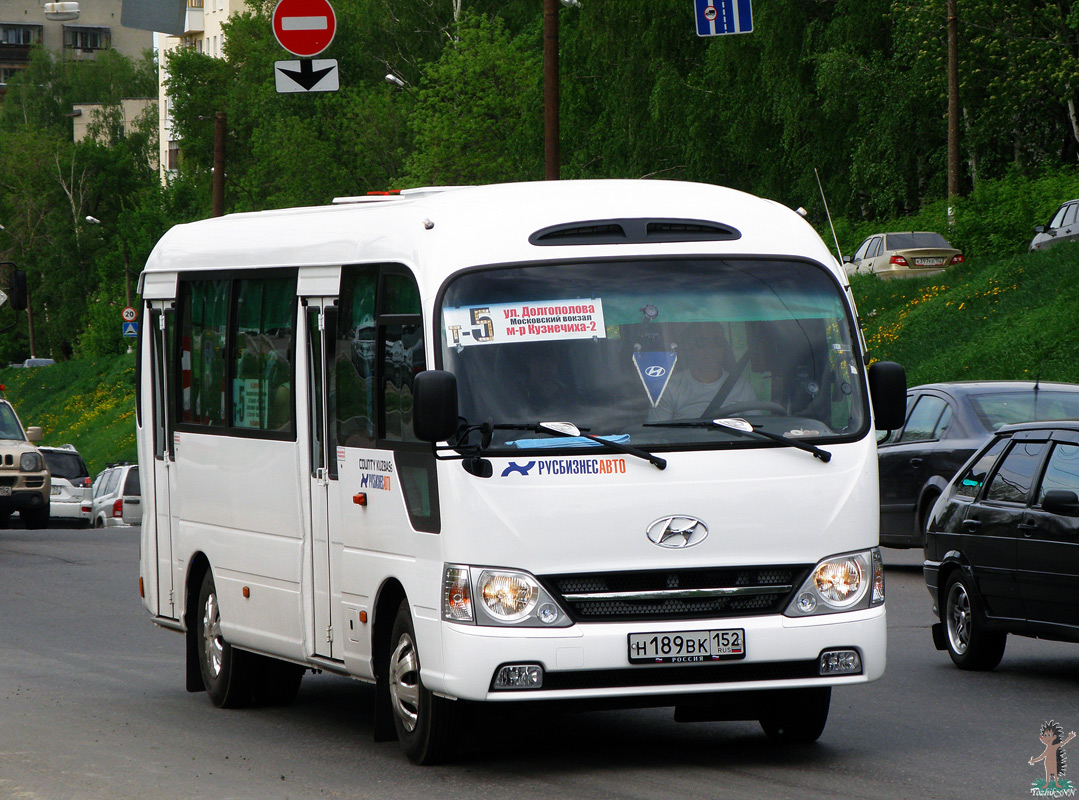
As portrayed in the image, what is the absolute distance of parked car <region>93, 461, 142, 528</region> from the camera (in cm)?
3741

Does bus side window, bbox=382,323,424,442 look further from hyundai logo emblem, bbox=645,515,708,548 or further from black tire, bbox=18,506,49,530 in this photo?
black tire, bbox=18,506,49,530

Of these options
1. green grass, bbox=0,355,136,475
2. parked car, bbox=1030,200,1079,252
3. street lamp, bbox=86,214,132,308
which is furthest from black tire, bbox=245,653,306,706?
street lamp, bbox=86,214,132,308

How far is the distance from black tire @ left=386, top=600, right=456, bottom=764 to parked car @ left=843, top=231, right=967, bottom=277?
35.0 m

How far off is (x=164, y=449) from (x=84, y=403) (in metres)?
70.7

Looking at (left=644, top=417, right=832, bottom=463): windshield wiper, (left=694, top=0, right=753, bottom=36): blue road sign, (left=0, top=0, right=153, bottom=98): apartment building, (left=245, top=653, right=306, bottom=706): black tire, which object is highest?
(left=0, top=0, right=153, bottom=98): apartment building

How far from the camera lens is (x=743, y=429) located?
8.94 metres

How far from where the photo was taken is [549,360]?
29.3 ft

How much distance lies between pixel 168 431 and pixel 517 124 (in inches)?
2176

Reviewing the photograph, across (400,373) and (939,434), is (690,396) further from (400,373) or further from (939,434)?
(939,434)

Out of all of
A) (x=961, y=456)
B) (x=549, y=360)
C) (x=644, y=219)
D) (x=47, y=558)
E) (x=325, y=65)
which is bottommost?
(x=47, y=558)

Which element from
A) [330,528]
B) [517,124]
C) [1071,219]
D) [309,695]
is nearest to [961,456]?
[309,695]

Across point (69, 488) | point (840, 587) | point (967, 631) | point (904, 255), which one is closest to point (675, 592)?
point (840, 587)

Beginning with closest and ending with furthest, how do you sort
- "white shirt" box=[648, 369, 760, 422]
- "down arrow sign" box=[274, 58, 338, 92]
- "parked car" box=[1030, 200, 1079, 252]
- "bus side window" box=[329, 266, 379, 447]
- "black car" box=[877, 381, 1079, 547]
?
"white shirt" box=[648, 369, 760, 422]
"bus side window" box=[329, 266, 379, 447]
"black car" box=[877, 381, 1079, 547]
"down arrow sign" box=[274, 58, 338, 92]
"parked car" box=[1030, 200, 1079, 252]

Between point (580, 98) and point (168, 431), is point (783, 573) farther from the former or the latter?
point (580, 98)
